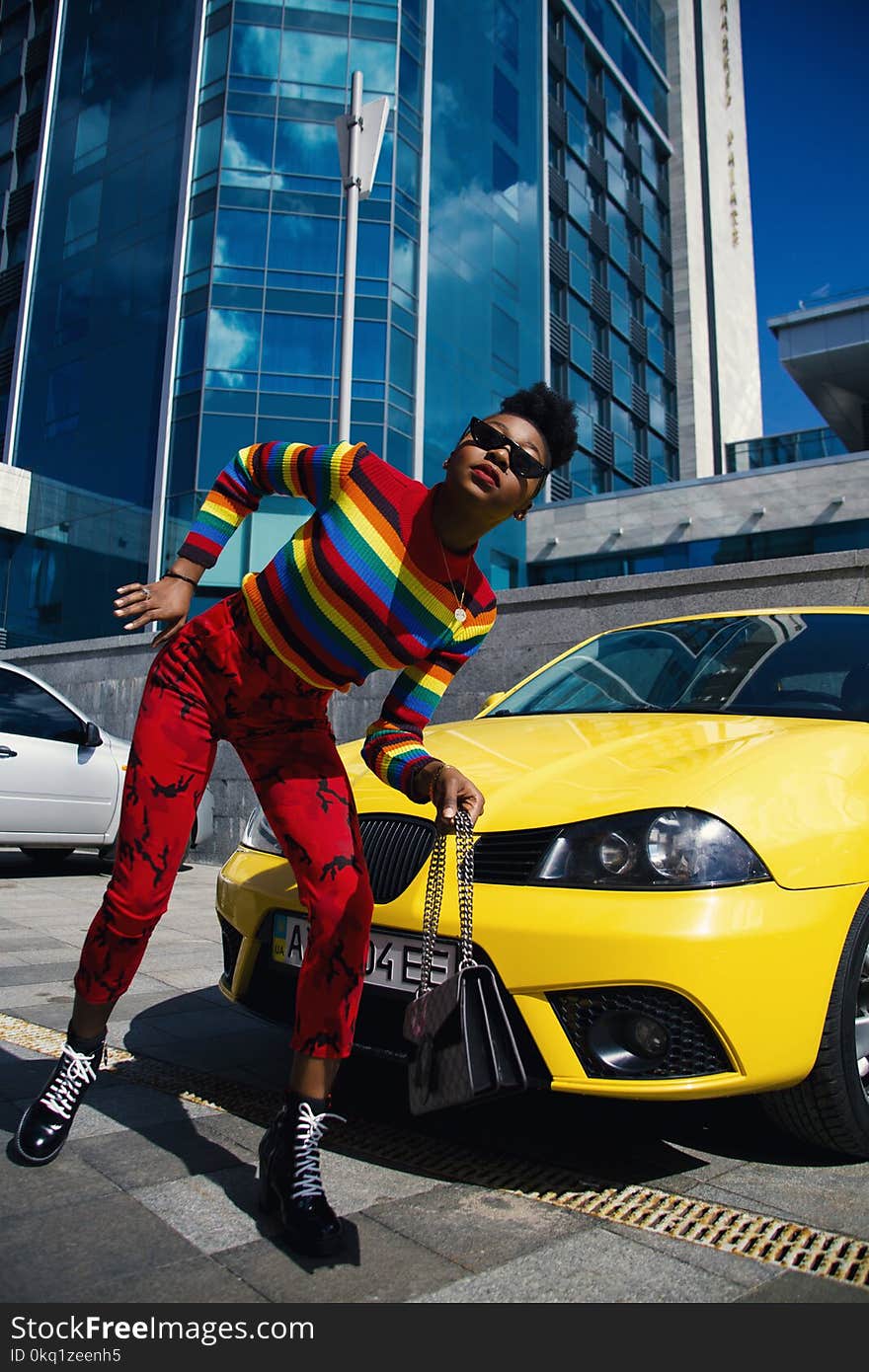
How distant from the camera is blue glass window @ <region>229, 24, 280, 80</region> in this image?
92.2 feet

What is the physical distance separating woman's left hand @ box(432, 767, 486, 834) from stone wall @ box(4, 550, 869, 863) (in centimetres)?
493

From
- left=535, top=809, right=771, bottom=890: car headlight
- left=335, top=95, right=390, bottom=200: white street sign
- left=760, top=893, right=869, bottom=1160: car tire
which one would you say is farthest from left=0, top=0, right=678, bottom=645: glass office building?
left=760, top=893, right=869, bottom=1160: car tire

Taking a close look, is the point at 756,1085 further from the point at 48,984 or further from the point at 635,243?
the point at 635,243

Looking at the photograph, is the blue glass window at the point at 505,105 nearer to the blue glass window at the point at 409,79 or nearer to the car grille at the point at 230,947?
the blue glass window at the point at 409,79

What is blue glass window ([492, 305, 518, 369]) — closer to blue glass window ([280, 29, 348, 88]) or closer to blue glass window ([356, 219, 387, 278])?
blue glass window ([356, 219, 387, 278])

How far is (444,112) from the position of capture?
96.8 feet

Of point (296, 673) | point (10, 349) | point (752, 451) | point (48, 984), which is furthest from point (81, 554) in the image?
point (296, 673)

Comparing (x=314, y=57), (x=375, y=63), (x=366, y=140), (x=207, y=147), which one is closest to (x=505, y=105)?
(x=375, y=63)

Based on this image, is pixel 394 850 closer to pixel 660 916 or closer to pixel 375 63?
pixel 660 916

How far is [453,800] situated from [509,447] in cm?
77

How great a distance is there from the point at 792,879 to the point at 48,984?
3107 mm

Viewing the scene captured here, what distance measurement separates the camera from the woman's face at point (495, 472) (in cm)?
216

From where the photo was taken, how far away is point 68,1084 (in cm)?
223
